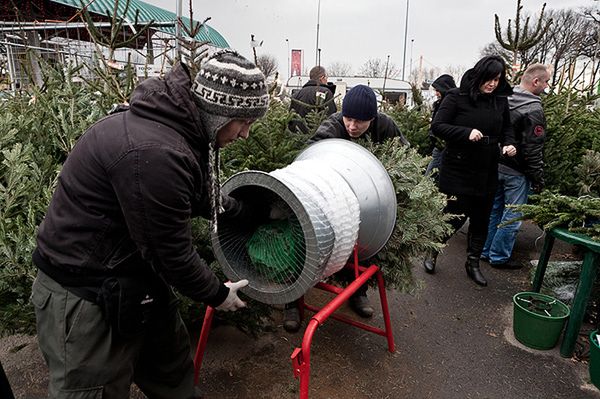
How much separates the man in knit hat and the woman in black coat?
8.81 feet

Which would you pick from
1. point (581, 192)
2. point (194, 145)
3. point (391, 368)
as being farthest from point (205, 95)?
point (581, 192)

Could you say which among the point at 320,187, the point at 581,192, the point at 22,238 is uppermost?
the point at 320,187

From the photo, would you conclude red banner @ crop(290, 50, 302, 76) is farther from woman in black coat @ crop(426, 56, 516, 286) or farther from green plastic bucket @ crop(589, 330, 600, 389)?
green plastic bucket @ crop(589, 330, 600, 389)

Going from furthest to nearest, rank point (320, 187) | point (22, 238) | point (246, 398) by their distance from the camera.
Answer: point (246, 398) < point (22, 238) < point (320, 187)

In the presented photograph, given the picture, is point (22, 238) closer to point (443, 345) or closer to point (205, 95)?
point (205, 95)

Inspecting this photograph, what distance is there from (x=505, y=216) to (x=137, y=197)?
4052 mm

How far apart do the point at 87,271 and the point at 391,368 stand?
2116 mm

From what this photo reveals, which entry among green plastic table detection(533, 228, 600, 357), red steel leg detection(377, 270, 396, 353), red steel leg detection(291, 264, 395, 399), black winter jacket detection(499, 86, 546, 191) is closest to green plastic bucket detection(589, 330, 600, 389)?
green plastic table detection(533, 228, 600, 357)

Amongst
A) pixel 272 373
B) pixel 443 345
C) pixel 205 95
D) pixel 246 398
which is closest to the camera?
pixel 205 95

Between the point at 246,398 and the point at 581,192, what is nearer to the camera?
the point at 246,398

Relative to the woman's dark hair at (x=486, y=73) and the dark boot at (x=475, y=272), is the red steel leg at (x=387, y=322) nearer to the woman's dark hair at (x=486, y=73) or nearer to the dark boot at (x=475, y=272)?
the dark boot at (x=475, y=272)

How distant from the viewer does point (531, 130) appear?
394cm

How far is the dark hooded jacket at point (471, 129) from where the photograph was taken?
3.68 m

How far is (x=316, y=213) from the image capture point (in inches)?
66.5
